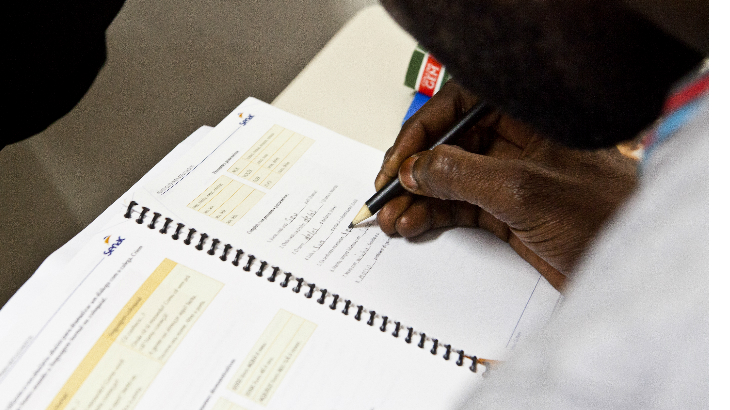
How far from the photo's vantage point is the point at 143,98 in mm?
713

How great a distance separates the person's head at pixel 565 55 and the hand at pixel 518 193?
0.58 ft

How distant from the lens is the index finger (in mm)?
523

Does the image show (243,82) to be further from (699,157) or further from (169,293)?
(699,157)

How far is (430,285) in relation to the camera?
1.48 ft

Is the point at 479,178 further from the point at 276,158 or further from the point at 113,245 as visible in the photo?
the point at 113,245

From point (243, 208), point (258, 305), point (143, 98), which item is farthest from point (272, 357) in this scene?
point (143, 98)

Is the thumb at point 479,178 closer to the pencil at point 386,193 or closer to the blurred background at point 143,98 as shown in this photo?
the pencil at point 386,193

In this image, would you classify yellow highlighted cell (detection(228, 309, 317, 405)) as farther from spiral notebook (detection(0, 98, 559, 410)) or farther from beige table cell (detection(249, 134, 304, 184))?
beige table cell (detection(249, 134, 304, 184))

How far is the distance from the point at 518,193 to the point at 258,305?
25 cm

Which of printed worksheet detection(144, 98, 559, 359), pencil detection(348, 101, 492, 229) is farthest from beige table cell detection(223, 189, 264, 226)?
pencil detection(348, 101, 492, 229)

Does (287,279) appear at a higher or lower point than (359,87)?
lower

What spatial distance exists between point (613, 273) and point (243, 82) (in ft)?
2.30

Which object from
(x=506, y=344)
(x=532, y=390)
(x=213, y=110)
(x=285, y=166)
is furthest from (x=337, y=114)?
(x=532, y=390)

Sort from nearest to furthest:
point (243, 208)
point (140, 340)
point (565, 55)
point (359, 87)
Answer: point (565, 55), point (140, 340), point (243, 208), point (359, 87)
